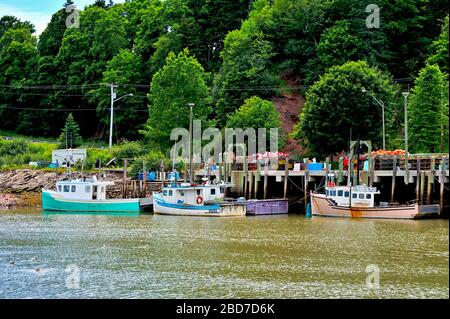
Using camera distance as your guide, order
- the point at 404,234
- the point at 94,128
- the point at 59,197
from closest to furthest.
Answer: the point at 404,234 < the point at 59,197 < the point at 94,128

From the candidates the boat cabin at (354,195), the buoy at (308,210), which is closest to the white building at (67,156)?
the buoy at (308,210)

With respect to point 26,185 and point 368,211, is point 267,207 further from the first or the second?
point 26,185

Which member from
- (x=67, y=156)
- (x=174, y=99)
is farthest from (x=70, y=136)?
(x=174, y=99)

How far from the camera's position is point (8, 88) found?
117 m

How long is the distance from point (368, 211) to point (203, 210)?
39.5 ft

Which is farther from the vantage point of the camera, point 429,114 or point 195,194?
point 429,114

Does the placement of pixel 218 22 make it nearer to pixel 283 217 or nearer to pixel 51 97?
pixel 51 97

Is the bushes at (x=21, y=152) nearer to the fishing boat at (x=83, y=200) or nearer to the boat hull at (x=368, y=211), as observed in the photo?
the fishing boat at (x=83, y=200)

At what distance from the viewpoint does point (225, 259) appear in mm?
36531

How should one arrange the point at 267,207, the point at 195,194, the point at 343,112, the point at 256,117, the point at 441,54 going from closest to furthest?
the point at 267,207
the point at 195,194
the point at 343,112
the point at 256,117
the point at 441,54

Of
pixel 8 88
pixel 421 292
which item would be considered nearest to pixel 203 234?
pixel 421 292

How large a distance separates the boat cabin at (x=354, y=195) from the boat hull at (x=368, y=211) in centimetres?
56

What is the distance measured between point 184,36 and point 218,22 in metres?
5.66

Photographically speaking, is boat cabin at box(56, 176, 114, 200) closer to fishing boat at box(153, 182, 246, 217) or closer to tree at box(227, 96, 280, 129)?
fishing boat at box(153, 182, 246, 217)
